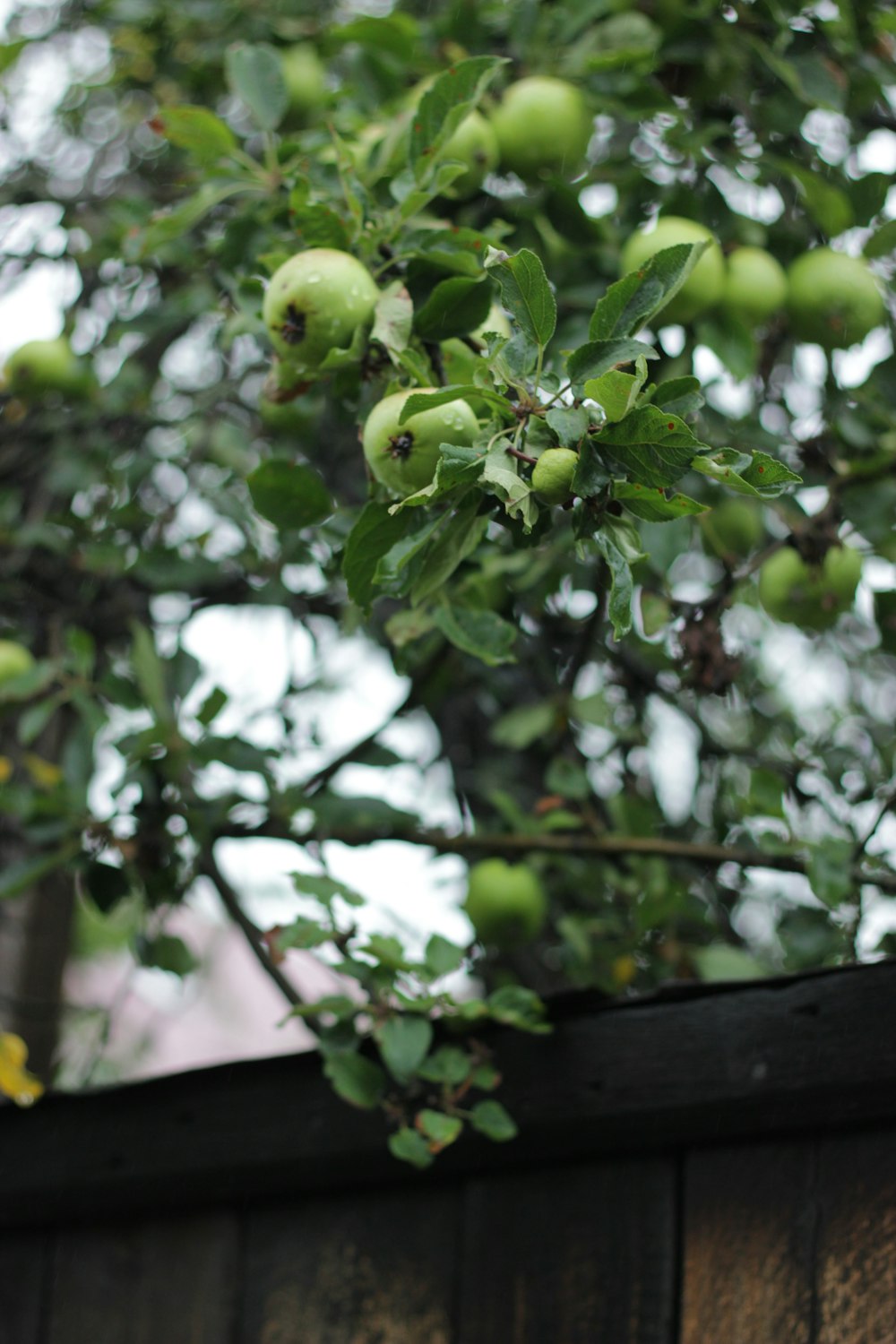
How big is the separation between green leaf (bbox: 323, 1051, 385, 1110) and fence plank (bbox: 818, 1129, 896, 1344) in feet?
1.30

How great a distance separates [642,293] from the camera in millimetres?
919

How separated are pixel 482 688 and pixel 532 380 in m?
1.21

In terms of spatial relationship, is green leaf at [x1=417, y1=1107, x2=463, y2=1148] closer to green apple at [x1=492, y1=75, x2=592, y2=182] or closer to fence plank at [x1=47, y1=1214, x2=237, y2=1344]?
fence plank at [x1=47, y1=1214, x2=237, y2=1344]

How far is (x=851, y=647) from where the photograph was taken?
2.73 m

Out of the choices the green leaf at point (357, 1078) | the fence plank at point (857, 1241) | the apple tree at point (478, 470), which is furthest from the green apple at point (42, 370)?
the fence plank at point (857, 1241)

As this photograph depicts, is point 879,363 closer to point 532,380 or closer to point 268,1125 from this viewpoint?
point 532,380

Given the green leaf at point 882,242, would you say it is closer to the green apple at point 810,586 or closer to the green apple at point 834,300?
the green apple at point 834,300

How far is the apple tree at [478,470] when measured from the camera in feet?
3.26

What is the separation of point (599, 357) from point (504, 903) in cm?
85

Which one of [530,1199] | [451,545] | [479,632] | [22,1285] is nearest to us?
[451,545]

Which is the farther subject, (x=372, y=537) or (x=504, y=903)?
(x=504, y=903)

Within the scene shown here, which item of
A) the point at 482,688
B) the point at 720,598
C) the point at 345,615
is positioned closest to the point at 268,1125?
the point at 345,615

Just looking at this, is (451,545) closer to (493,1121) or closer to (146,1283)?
(493,1121)

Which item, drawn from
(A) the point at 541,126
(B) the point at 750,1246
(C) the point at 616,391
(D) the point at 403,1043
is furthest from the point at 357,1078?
(A) the point at 541,126
